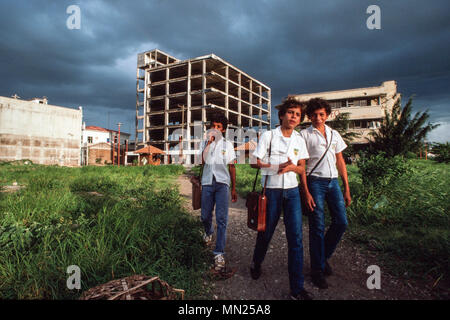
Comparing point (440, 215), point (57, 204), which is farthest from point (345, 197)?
point (57, 204)

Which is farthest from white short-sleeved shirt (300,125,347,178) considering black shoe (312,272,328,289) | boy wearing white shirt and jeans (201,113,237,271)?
black shoe (312,272,328,289)

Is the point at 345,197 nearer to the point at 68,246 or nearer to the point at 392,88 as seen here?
the point at 68,246

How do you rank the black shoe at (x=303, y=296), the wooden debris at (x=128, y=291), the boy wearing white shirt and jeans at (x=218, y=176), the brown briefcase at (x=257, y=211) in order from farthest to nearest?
the boy wearing white shirt and jeans at (x=218, y=176) → the brown briefcase at (x=257, y=211) → the black shoe at (x=303, y=296) → the wooden debris at (x=128, y=291)

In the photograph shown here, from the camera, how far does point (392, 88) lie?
129 feet

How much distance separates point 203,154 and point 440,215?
4.10 metres

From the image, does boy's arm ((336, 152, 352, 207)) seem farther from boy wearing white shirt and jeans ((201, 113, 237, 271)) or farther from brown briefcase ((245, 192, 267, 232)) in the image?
boy wearing white shirt and jeans ((201, 113, 237, 271))

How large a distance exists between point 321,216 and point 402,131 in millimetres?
4867

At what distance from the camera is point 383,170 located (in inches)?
198

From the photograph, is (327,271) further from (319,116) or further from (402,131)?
(402,131)

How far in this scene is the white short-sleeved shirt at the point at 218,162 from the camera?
299cm

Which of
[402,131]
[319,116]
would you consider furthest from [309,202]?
[402,131]

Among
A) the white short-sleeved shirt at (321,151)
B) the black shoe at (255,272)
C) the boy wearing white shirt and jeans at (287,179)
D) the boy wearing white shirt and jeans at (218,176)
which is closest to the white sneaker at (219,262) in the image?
the boy wearing white shirt and jeans at (218,176)

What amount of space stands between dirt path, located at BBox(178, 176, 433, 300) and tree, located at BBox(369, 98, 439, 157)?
337 cm

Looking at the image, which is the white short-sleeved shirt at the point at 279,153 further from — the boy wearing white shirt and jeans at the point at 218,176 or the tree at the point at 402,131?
the tree at the point at 402,131
